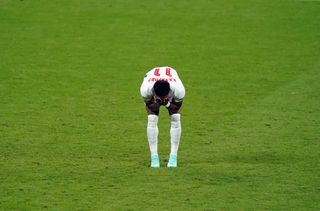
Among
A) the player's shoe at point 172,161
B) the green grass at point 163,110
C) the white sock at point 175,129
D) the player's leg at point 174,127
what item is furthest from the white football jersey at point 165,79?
the green grass at point 163,110

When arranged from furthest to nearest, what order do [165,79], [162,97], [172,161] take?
[172,161] < [165,79] < [162,97]

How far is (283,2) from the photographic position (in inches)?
1072

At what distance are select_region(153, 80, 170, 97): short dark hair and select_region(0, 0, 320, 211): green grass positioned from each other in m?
1.25

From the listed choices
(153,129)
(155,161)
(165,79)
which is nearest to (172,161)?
(155,161)

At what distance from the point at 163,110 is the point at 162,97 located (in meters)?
5.61

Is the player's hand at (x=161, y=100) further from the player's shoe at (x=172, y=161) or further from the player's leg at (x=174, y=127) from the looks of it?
the player's shoe at (x=172, y=161)

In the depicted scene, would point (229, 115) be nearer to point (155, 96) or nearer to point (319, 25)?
point (155, 96)

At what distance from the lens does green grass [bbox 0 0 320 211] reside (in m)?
11.8

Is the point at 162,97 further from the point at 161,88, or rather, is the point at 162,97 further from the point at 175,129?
the point at 175,129

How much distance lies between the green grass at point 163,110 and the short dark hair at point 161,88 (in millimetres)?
1247

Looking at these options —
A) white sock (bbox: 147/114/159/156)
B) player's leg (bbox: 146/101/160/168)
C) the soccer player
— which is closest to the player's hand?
the soccer player

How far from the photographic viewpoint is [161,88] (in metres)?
12.0

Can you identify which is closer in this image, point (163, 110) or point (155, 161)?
point (155, 161)

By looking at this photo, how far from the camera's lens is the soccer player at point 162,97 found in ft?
39.8
